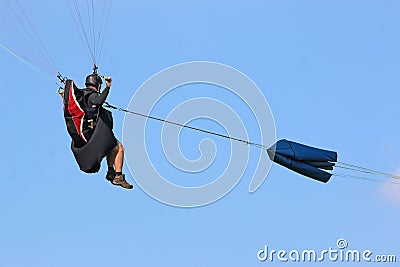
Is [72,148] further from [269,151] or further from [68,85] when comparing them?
[269,151]

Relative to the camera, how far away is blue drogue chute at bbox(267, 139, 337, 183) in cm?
1422

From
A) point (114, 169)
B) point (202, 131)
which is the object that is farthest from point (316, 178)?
point (114, 169)

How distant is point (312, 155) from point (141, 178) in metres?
3.37

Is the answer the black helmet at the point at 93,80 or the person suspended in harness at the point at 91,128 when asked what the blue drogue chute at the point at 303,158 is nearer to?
the person suspended in harness at the point at 91,128

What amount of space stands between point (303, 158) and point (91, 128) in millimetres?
3704

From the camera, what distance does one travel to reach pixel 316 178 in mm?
14469

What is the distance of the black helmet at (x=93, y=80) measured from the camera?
533 inches

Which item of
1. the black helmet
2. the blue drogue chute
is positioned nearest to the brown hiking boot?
the black helmet

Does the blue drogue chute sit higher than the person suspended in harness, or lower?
higher

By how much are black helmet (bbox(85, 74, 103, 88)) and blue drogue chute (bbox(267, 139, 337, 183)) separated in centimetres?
313

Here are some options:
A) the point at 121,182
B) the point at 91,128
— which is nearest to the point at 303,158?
the point at 121,182

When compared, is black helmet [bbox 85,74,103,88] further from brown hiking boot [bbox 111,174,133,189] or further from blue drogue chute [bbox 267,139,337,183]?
blue drogue chute [bbox 267,139,337,183]

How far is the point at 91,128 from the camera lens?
13.3m

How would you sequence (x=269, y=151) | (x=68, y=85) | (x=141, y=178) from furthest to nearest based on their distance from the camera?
(x=141, y=178), (x=269, y=151), (x=68, y=85)
